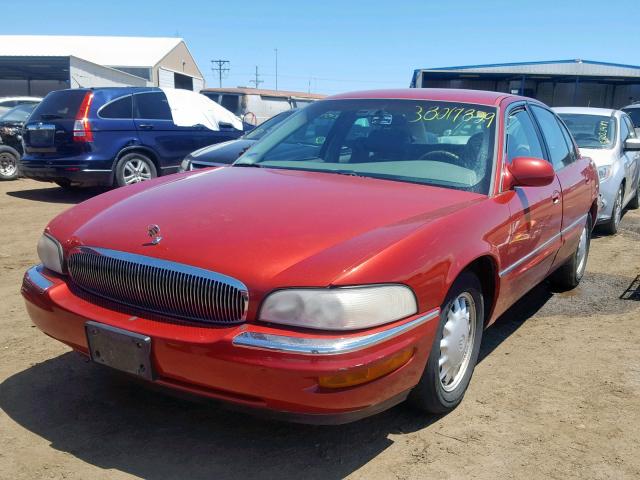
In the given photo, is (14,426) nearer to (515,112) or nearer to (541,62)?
(515,112)

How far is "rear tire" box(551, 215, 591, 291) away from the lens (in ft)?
17.1

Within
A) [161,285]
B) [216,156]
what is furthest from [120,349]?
[216,156]

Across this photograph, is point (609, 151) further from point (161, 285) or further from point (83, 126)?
point (83, 126)

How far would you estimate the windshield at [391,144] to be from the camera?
3.52 meters

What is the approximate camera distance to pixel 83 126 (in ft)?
29.6

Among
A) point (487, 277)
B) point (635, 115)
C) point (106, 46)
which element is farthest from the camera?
point (106, 46)

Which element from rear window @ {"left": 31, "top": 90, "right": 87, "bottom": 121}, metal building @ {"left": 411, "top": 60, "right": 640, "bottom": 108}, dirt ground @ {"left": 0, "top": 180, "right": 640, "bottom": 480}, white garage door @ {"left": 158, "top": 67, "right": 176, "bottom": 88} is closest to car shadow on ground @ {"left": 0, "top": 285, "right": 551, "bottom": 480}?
dirt ground @ {"left": 0, "top": 180, "right": 640, "bottom": 480}

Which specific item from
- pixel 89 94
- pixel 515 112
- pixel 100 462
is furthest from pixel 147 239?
pixel 89 94

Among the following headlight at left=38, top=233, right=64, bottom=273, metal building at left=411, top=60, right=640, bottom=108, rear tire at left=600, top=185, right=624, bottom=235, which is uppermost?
metal building at left=411, top=60, right=640, bottom=108

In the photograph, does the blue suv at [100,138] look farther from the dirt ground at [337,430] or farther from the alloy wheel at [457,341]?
the alloy wheel at [457,341]

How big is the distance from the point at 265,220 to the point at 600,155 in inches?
235

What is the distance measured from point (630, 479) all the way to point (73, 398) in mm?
2615

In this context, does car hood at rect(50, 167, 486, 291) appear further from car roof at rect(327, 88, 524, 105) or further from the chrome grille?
car roof at rect(327, 88, 524, 105)

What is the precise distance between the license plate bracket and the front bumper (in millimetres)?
27
